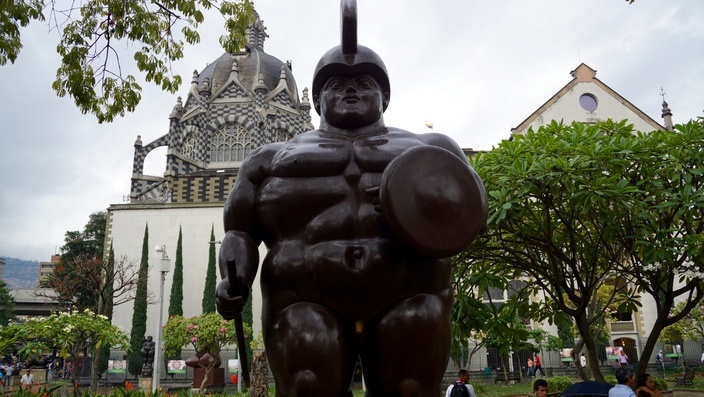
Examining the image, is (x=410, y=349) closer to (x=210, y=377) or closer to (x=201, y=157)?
(x=210, y=377)

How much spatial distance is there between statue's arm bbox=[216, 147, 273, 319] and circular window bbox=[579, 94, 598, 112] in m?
28.9

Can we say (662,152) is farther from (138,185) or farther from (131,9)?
(138,185)

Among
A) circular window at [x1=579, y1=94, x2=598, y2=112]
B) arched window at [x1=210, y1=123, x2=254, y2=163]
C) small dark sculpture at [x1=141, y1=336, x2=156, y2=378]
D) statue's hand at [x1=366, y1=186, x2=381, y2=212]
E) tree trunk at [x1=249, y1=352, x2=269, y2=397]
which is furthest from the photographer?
arched window at [x1=210, y1=123, x2=254, y2=163]

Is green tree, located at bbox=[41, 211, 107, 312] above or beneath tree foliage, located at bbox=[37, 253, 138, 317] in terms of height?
above

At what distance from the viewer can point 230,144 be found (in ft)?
133

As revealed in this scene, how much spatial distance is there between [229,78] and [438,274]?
1689 inches

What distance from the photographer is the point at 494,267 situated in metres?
9.01

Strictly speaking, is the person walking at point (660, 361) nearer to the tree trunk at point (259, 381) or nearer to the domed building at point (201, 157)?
the domed building at point (201, 157)

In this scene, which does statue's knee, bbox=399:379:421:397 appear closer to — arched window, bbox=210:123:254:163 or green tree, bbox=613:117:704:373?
green tree, bbox=613:117:704:373

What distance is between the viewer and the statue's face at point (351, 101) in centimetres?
254

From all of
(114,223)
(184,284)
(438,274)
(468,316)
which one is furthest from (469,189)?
(114,223)

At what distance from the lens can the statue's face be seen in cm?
254

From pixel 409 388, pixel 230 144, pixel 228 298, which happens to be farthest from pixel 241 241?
pixel 230 144

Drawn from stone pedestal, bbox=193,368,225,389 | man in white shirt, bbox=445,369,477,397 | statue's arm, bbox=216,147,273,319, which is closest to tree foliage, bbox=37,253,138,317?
stone pedestal, bbox=193,368,225,389
